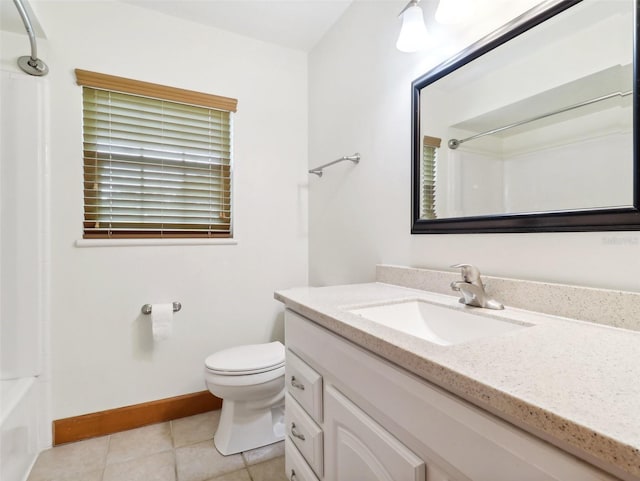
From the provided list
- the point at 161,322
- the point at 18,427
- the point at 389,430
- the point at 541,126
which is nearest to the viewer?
the point at 389,430

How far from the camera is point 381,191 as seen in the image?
1.55 m

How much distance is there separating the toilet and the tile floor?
56mm

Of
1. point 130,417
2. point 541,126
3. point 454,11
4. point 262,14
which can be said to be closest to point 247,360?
point 130,417

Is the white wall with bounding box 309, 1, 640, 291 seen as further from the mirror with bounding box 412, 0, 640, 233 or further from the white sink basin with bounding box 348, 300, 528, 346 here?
the white sink basin with bounding box 348, 300, 528, 346

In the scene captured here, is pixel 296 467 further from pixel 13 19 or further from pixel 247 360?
pixel 13 19

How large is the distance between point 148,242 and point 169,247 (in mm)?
115

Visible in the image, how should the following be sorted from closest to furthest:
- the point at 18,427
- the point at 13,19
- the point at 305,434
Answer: the point at 305,434
the point at 18,427
the point at 13,19

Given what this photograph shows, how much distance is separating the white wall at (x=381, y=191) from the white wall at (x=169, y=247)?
Result: 23 centimetres

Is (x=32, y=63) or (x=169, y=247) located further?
(x=169, y=247)

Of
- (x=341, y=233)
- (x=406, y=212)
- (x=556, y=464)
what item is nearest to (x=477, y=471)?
(x=556, y=464)

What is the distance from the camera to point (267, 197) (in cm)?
217

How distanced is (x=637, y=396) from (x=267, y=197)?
1982 mm

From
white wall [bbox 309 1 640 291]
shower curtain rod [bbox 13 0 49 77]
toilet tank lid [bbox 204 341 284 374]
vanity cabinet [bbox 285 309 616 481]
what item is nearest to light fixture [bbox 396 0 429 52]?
white wall [bbox 309 1 640 291]

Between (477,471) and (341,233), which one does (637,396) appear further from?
(341,233)
